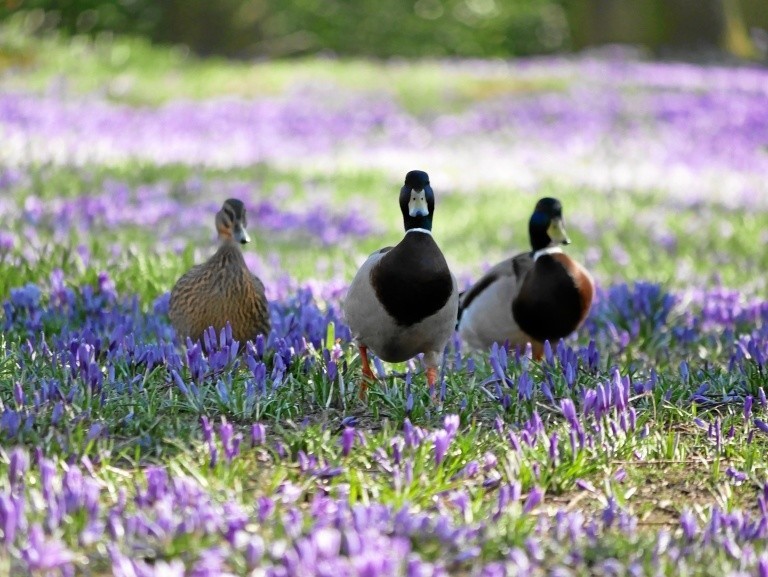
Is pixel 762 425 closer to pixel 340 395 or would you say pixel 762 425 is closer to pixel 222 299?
pixel 340 395

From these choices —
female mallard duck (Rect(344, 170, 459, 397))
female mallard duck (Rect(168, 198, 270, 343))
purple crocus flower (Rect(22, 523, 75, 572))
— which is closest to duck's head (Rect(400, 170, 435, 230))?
female mallard duck (Rect(344, 170, 459, 397))

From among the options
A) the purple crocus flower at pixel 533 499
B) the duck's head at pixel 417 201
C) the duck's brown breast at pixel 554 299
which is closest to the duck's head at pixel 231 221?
the duck's head at pixel 417 201

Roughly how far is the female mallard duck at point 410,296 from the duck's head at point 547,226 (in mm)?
1644

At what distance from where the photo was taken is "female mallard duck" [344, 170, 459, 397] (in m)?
4.75

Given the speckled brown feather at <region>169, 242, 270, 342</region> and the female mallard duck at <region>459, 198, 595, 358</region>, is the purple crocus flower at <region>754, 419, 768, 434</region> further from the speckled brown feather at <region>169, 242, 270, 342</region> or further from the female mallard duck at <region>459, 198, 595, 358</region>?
the speckled brown feather at <region>169, 242, 270, 342</region>

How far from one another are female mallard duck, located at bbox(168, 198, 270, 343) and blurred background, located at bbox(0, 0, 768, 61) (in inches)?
724

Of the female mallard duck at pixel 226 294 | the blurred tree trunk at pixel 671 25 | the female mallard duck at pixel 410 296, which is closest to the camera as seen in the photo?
the female mallard duck at pixel 410 296

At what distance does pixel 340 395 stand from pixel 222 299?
3.57 feet

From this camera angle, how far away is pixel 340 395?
182 inches

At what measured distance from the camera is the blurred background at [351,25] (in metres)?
27.9

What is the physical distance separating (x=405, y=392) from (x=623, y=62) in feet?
81.2

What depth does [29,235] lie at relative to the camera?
26.8 ft

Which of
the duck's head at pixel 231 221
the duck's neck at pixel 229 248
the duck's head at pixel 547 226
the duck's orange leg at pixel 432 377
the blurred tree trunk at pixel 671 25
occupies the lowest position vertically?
the duck's orange leg at pixel 432 377

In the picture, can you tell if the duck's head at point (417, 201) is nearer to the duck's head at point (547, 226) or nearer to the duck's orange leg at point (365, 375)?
the duck's orange leg at point (365, 375)
